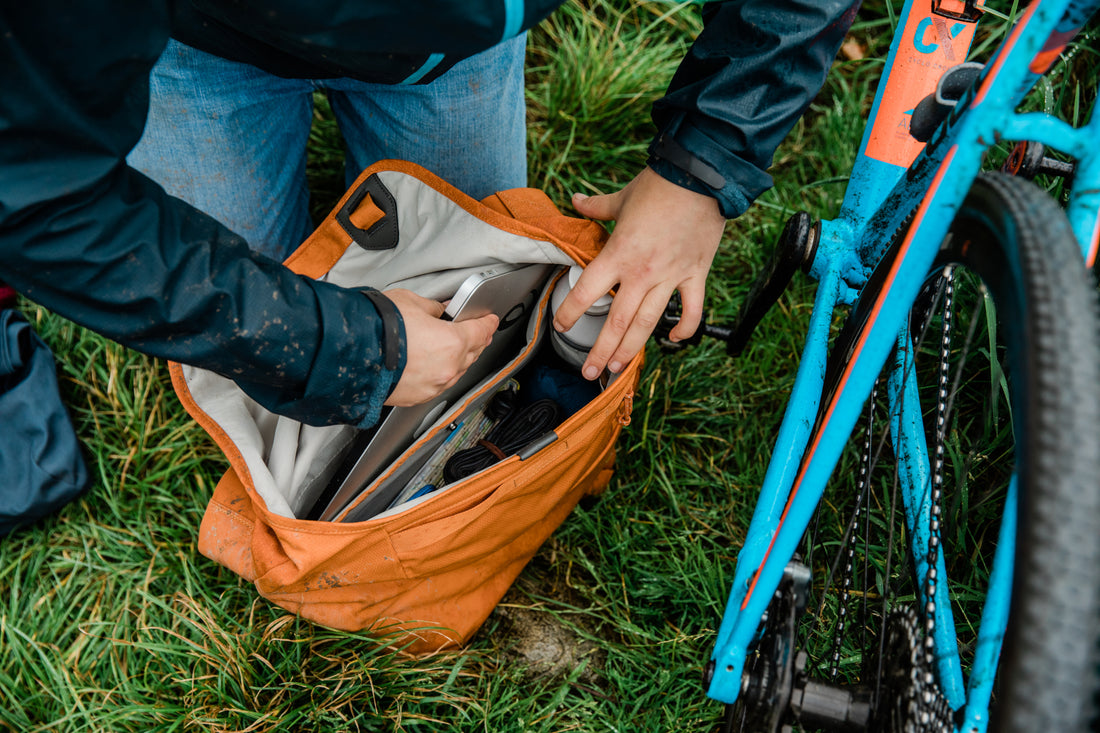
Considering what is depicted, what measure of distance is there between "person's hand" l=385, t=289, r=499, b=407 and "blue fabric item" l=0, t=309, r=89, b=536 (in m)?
0.99

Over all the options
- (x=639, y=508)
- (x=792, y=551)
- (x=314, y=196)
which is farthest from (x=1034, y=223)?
(x=314, y=196)

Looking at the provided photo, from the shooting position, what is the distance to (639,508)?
5.38 ft

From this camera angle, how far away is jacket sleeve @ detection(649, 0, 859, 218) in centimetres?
101

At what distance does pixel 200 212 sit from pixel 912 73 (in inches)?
46.3

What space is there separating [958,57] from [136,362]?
1.86m

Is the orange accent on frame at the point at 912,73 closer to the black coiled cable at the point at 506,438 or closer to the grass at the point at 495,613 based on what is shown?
the grass at the point at 495,613

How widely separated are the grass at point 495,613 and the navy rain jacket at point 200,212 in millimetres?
672

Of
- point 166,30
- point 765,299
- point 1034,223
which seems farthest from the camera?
point 765,299

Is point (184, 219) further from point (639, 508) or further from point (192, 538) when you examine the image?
point (639, 508)

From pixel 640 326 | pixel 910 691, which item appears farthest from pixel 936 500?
pixel 640 326

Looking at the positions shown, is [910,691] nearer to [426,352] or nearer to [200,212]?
[426,352]

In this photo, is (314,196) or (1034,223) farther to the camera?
(314,196)

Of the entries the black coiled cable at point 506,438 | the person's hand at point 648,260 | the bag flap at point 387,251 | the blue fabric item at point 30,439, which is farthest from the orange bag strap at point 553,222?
the blue fabric item at point 30,439

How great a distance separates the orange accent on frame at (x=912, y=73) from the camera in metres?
1.25
